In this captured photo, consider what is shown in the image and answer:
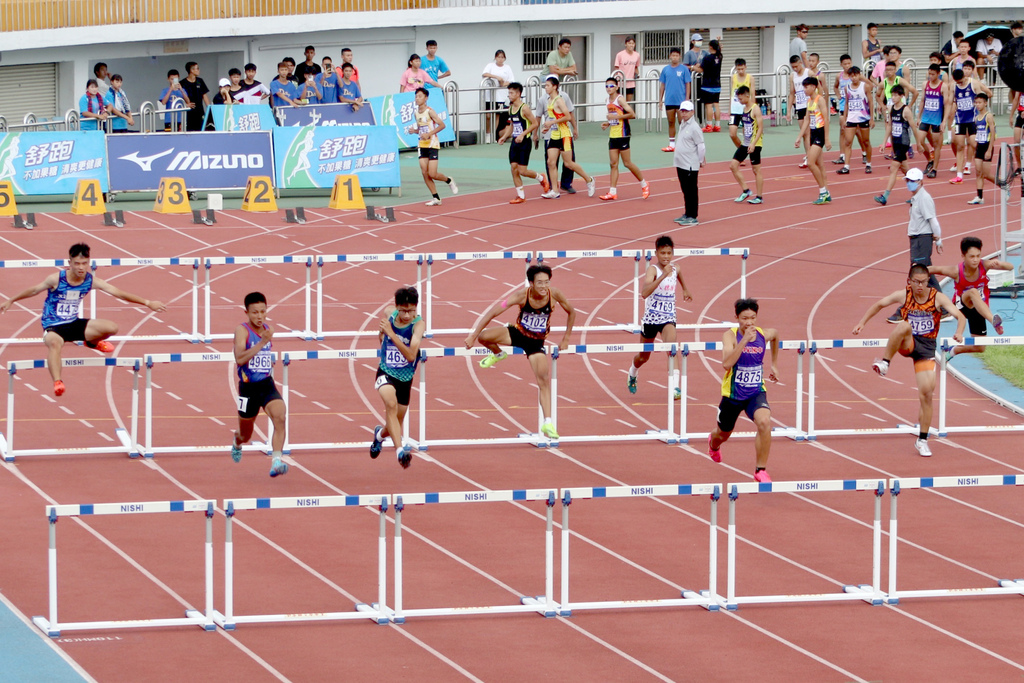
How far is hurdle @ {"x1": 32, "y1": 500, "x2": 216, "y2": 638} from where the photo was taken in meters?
9.63

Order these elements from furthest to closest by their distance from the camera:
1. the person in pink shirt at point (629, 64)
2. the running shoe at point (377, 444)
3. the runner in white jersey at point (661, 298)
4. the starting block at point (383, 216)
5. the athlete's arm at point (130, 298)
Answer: the person in pink shirt at point (629, 64), the starting block at point (383, 216), the runner in white jersey at point (661, 298), the athlete's arm at point (130, 298), the running shoe at point (377, 444)

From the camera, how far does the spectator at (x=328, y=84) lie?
30844 millimetres

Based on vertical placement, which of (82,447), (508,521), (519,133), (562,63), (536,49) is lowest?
(508,521)

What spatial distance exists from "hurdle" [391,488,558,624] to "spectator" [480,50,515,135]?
23.7 metres

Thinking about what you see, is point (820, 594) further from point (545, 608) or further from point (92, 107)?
point (92, 107)

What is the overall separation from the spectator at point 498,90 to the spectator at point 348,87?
367 cm

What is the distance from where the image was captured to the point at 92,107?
2941cm

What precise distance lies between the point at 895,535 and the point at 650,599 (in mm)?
1649

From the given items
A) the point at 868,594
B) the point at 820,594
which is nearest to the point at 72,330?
the point at 820,594

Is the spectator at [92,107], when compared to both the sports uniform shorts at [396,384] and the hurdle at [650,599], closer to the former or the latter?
the sports uniform shorts at [396,384]

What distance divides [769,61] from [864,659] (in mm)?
32622

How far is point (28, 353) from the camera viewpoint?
17984 mm

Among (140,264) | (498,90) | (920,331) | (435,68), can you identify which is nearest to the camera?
(920,331)

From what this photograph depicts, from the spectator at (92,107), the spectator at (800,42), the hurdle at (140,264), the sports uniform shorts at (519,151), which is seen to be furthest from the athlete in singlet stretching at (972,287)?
the spectator at (800,42)
